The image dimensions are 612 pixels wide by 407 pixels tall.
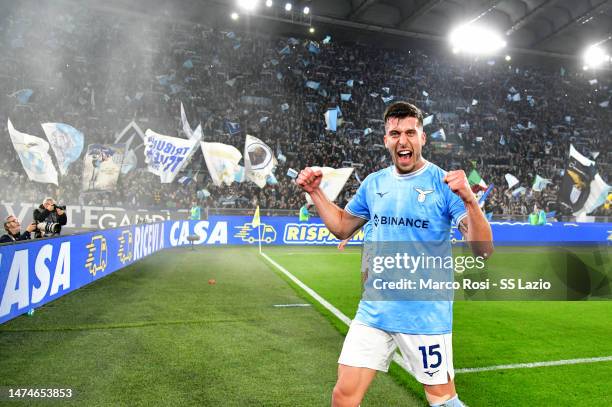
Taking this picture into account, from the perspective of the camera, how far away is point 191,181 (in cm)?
2536

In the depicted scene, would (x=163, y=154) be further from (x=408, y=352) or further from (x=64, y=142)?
(x=408, y=352)

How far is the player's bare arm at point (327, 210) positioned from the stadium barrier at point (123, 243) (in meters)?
5.12

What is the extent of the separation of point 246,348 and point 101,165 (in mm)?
14879

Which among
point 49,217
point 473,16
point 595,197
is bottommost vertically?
point 49,217

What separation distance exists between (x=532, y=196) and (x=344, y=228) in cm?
3250

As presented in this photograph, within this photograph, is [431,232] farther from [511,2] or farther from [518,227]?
[511,2]

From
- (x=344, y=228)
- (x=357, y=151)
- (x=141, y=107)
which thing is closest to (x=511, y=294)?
(x=344, y=228)

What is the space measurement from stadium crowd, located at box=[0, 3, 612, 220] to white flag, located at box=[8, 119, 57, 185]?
3663 mm

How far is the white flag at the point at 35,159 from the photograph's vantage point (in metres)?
17.8


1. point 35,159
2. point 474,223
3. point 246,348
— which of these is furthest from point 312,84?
point 474,223

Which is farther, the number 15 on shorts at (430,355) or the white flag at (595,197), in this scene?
the white flag at (595,197)

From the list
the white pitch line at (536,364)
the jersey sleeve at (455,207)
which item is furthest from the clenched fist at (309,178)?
the white pitch line at (536,364)

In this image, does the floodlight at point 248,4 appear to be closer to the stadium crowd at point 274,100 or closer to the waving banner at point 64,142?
the stadium crowd at point 274,100

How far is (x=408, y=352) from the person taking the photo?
9.39ft
